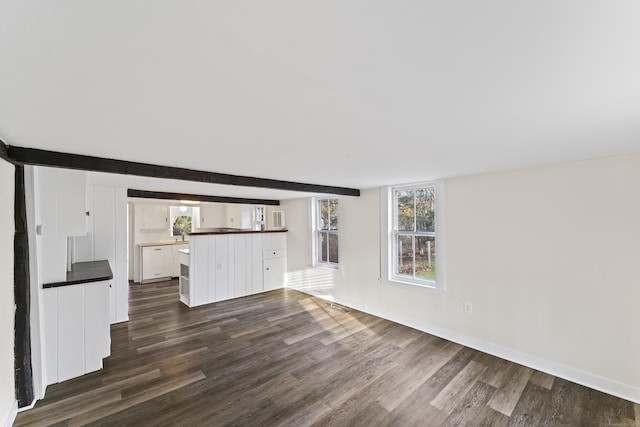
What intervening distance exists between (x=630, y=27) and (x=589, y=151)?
6.38 ft

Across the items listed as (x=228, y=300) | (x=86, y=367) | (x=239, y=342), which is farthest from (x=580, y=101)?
(x=228, y=300)

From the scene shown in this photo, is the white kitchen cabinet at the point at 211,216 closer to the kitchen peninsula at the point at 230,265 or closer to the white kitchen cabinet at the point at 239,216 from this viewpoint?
the white kitchen cabinet at the point at 239,216

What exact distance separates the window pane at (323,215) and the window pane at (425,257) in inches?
76.0

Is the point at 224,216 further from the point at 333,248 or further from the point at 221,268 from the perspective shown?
the point at 333,248

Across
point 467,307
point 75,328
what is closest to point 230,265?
point 75,328

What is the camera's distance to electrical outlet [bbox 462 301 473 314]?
10.9 ft

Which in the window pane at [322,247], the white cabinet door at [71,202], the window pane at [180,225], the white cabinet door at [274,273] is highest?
the white cabinet door at [71,202]

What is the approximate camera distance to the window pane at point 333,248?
5.22m

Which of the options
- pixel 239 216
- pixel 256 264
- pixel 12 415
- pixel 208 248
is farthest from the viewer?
pixel 239 216

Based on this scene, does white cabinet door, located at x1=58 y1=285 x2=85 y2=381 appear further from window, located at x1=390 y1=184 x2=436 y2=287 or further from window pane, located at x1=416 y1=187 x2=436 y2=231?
window pane, located at x1=416 y1=187 x2=436 y2=231

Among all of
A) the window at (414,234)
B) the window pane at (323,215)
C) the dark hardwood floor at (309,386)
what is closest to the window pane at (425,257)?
the window at (414,234)

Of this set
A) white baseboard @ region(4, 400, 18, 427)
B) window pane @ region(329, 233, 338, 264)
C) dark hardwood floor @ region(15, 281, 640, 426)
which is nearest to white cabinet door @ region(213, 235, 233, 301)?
dark hardwood floor @ region(15, 281, 640, 426)

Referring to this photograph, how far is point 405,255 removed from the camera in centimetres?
410

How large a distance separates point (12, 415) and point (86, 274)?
1.27m
